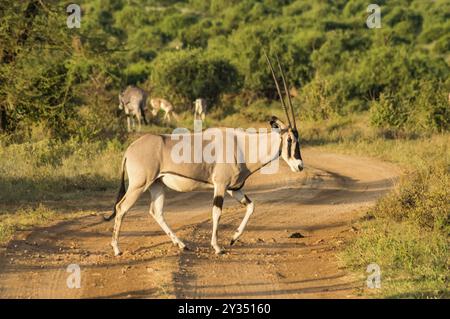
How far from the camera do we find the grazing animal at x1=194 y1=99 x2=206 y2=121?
27.7 metres

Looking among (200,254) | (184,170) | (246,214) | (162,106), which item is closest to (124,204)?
(184,170)

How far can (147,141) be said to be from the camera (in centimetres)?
897

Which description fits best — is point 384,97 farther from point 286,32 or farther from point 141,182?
point 286,32

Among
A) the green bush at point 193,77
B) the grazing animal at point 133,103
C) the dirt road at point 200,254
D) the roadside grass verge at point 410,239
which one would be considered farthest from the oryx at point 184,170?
the green bush at point 193,77

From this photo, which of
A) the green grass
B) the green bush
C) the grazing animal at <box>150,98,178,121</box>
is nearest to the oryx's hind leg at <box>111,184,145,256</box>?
the green grass

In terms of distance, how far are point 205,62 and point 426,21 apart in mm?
29211

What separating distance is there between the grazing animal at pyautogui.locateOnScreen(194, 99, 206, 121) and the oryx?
60.6 ft

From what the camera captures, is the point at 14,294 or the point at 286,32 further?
the point at 286,32

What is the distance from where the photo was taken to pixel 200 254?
8766 millimetres

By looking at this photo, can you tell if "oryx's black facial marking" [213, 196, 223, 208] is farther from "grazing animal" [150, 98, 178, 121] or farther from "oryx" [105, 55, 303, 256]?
"grazing animal" [150, 98, 178, 121]
